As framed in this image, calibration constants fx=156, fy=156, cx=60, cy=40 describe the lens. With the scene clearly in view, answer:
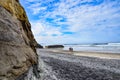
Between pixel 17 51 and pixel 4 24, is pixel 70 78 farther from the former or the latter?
pixel 4 24

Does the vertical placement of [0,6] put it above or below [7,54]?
above

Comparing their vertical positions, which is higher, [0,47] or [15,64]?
[0,47]

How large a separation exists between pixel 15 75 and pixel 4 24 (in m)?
1.74

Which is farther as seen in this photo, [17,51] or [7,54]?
[17,51]

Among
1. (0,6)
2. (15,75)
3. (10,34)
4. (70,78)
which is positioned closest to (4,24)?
(10,34)

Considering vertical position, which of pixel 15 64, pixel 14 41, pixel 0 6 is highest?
pixel 0 6

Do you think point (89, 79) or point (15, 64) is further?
point (89, 79)

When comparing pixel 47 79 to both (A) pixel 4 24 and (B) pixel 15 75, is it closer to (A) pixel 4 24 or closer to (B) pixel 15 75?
(B) pixel 15 75

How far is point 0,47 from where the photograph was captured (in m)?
4.55

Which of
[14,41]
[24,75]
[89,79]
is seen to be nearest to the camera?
[14,41]

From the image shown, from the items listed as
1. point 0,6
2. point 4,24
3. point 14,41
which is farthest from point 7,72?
point 0,6

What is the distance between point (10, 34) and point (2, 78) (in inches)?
62.8

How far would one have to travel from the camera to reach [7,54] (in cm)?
474

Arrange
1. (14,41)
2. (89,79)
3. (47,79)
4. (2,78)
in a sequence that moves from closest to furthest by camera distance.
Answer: (2,78) < (14,41) < (47,79) < (89,79)
